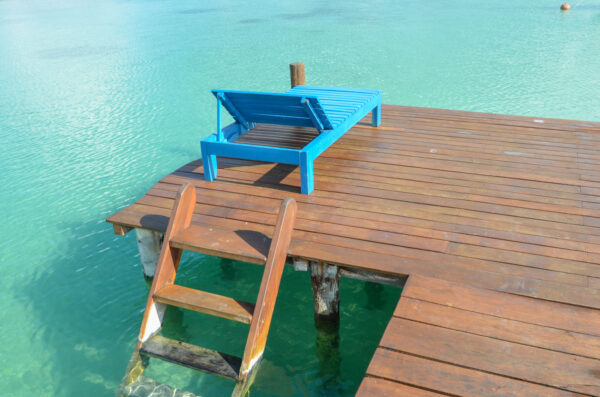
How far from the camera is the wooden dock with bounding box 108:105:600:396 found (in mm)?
2691

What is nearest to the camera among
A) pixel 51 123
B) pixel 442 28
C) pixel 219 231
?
pixel 219 231

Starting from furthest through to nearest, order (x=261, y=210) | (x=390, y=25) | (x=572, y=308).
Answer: (x=390, y=25) < (x=261, y=210) < (x=572, y=308)

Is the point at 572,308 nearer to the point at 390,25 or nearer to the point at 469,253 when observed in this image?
the point at 469,253

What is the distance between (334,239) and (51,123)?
9764mm

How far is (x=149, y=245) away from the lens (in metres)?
4.89

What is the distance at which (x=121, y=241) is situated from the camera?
6.44 metres

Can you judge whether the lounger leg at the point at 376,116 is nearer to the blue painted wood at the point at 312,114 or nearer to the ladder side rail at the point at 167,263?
the blue painted wood at the point at 312,114

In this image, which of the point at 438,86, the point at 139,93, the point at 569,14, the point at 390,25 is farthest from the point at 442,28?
the point at 139,93

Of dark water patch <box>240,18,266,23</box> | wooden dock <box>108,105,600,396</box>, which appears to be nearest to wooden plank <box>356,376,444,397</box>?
wooden dock <box>108,105,600,396</box>

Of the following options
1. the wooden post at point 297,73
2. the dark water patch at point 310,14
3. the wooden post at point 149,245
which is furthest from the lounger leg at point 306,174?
the dark water patch at point 310,14

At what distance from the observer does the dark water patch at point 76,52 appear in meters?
18.6

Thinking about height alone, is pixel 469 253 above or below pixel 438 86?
above

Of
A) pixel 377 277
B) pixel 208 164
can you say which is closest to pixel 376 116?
pixel 208 164

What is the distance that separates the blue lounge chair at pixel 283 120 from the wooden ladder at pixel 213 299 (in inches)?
43.1
